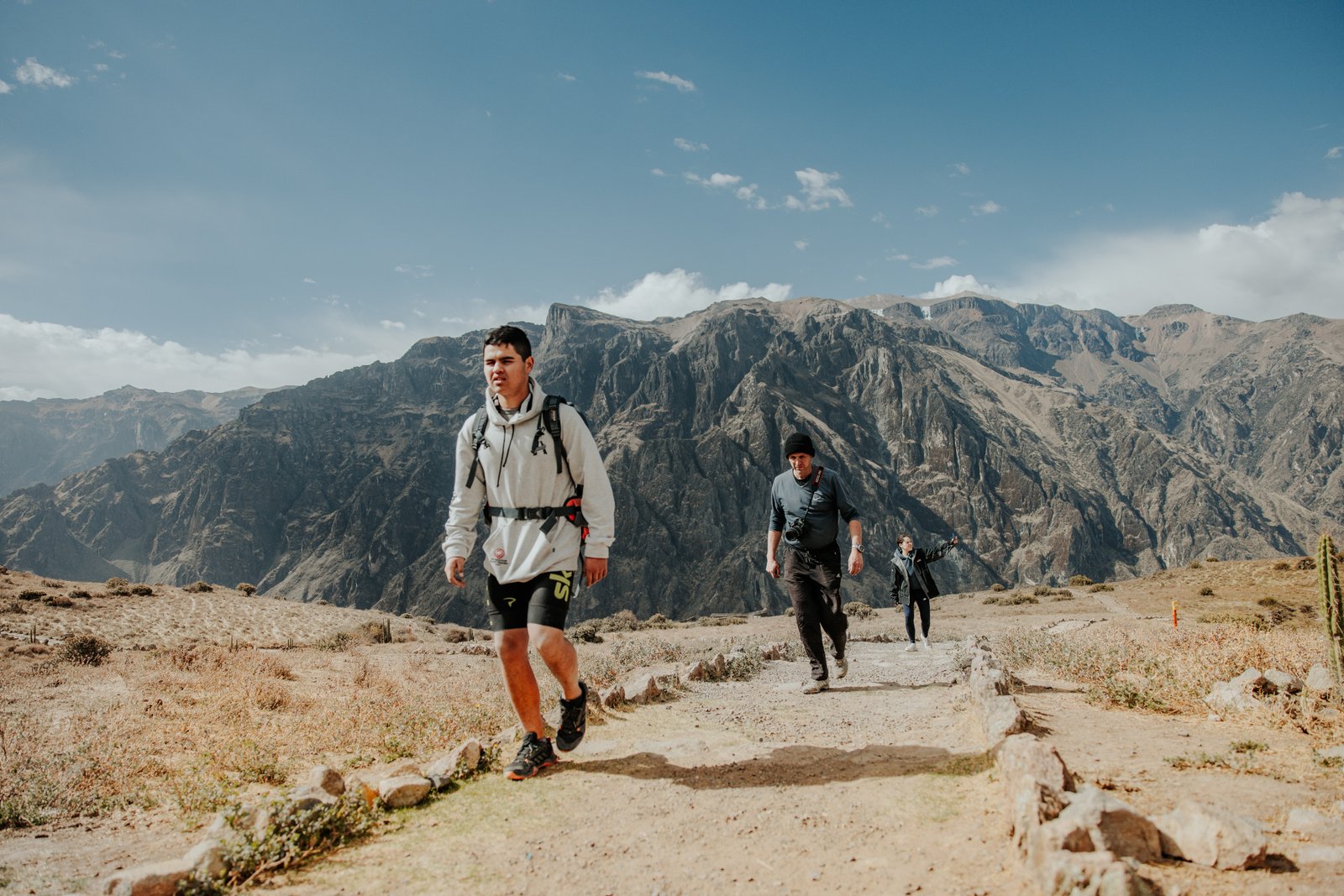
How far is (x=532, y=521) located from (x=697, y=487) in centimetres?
13896

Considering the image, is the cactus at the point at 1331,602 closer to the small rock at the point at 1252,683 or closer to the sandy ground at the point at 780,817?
the small rock at the point at 1252,683

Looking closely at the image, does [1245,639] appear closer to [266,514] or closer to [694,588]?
[694,588]

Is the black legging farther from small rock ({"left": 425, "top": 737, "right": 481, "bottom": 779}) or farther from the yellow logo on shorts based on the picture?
small rock ({"left": 425, "top": 737, "right": 481, "bottom": 779})

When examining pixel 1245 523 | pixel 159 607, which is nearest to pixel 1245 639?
pixel 159 607

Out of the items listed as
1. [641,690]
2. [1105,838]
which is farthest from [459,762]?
[1105,838]

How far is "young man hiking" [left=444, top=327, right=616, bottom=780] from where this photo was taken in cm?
430

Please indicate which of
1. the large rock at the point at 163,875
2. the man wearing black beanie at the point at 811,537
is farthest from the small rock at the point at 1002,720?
the large rock at the point at 163,875

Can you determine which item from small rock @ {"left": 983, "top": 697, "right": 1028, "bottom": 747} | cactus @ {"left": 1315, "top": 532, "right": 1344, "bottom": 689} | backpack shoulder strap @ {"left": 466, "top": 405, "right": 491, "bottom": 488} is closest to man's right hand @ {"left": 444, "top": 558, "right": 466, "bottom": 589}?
backpack shoulder strap @ {"left": 466, "top": 405, "right": 491, "bottom": 488}

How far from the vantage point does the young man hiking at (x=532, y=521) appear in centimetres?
430

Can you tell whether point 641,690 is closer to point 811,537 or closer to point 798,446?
point 811,537

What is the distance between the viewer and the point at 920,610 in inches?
459

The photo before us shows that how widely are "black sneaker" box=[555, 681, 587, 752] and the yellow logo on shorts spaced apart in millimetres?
831

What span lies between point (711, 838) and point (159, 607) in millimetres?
27800

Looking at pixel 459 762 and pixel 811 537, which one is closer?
pixel 459 762
